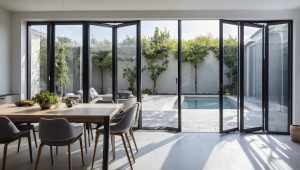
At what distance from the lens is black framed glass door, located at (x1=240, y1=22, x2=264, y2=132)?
252 inches

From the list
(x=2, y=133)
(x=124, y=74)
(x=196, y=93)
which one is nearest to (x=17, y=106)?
(x=2, y=133)

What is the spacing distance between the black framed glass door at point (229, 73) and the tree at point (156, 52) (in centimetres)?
161

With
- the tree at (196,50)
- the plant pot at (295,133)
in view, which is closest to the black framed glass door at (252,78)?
the plant pot at (295,133)

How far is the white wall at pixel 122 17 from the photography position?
612 centimetres

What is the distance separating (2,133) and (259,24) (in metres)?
5.45

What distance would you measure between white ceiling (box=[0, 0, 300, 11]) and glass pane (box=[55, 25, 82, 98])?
0.63 meters

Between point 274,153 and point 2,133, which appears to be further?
point 274,153

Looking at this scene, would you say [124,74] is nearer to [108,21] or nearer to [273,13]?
[108,21]

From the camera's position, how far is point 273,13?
6.14m

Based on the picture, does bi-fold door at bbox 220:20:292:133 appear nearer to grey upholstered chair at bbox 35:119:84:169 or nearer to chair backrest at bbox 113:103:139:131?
chair backrest at bbox 113:103:139:131

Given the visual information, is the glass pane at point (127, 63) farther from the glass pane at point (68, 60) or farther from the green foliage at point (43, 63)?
the green foliage at point (43, 63)

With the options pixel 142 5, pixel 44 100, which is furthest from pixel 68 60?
pixel 44 100

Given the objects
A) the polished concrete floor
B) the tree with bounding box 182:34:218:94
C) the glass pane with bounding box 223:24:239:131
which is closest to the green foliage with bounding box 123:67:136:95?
the polished concrete floor

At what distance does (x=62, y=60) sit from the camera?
676cm
